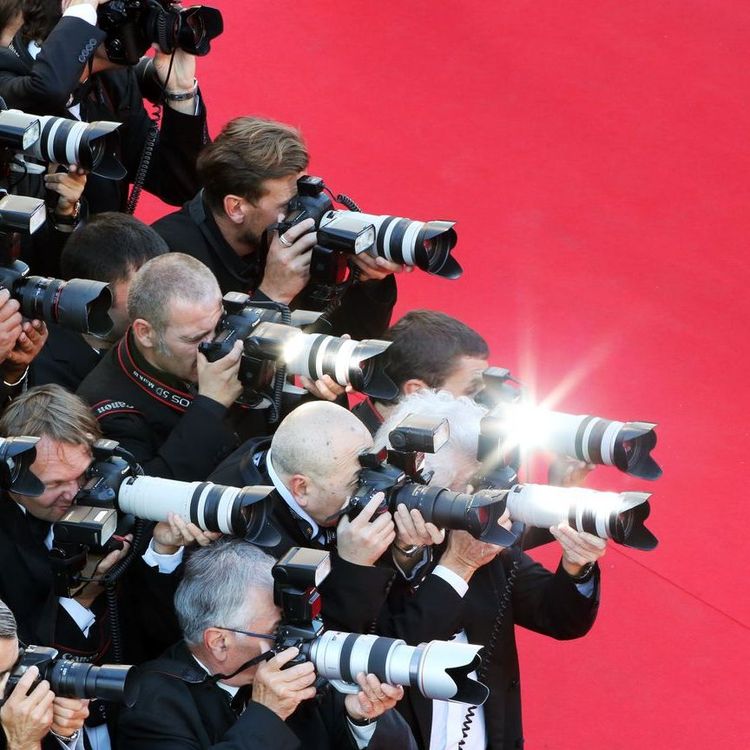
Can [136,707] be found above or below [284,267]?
below

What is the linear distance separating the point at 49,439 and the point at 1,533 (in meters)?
0.18

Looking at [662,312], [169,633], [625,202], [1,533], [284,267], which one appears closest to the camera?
[1,533]

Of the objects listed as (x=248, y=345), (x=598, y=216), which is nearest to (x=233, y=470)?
(x=248, y=345)

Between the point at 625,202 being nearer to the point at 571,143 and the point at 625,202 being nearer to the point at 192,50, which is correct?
the point at 571,143

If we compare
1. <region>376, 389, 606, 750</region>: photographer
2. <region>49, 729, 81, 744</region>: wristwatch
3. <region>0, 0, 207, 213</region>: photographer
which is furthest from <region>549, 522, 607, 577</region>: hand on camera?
<region>0, 0, 207, 213</region>: photographer

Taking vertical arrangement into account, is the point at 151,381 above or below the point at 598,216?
below

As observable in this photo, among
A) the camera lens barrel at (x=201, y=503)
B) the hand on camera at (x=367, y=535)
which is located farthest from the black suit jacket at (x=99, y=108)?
the hand on camera at (x=367, y=535)

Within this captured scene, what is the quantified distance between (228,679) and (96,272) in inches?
42.7

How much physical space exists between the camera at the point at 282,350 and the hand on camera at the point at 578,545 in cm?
48

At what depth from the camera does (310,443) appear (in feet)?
8.87

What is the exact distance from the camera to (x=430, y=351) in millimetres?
3217

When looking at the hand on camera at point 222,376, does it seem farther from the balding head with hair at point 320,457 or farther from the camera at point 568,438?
the camera at point 568,438

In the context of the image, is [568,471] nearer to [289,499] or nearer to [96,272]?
[289,499]

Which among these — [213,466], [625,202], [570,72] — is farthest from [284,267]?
[570,72]
